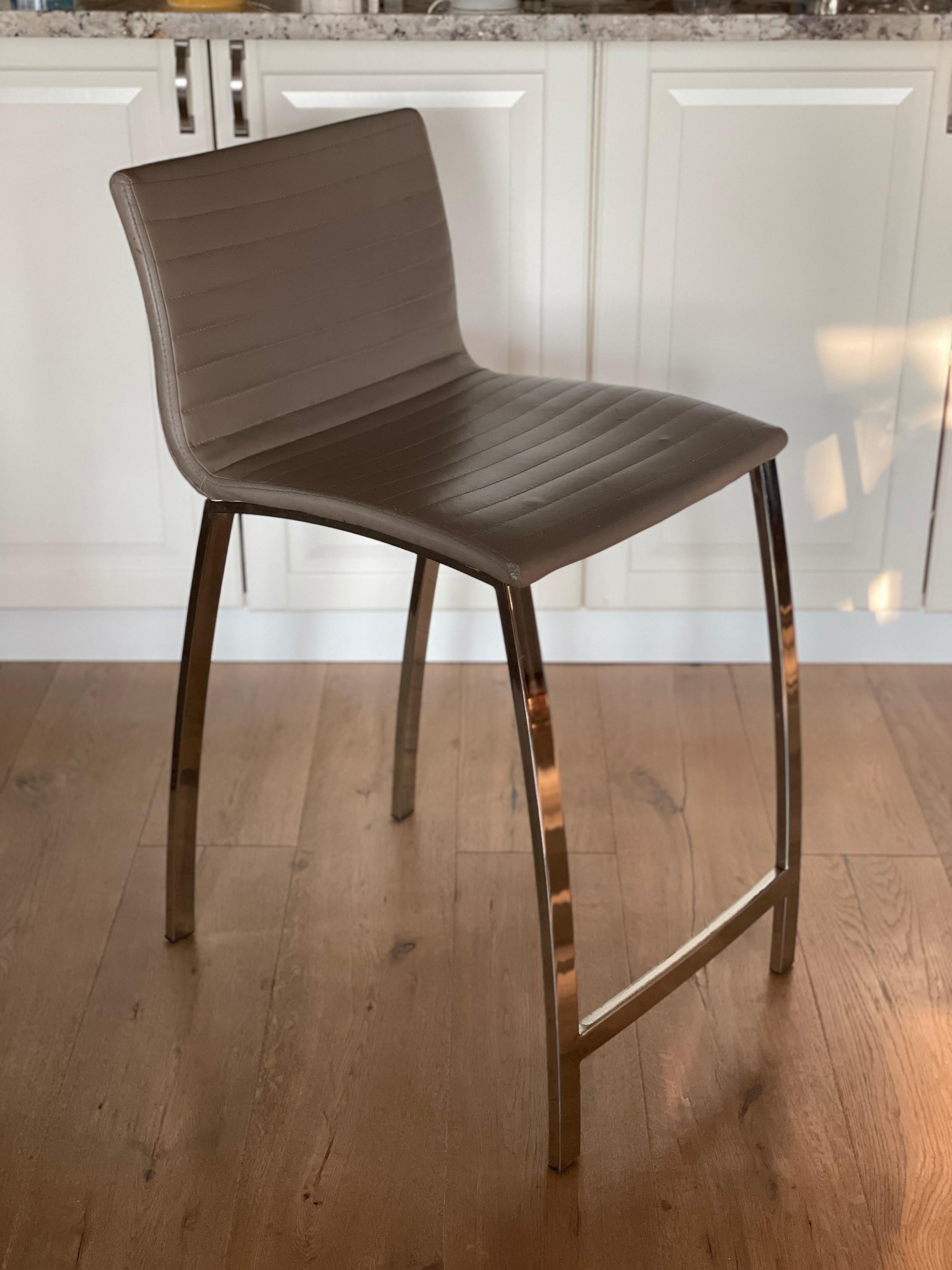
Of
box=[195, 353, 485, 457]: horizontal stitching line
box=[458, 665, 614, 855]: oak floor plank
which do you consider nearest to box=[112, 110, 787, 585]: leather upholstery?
box=[195, 353, 485, 457]: horizontal stitching line

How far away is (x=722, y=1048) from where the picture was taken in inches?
52.6

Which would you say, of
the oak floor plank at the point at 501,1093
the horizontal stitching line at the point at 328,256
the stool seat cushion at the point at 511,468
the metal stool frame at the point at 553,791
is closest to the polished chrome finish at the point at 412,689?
the metal stool frame at the point at 553,791

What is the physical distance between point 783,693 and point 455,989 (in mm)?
444

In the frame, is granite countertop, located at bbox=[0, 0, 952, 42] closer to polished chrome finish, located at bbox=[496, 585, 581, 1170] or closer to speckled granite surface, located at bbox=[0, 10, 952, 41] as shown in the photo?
speckled granite surface, located at bbox=[0, 10, 952, 41]

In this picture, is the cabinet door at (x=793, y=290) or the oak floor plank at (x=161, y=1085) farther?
the cabinet door at (x=793, y=290)

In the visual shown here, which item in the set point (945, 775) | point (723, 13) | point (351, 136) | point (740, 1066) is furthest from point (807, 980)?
point (723, 13)

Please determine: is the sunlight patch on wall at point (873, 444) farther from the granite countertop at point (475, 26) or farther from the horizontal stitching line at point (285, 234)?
the horizontal stitching line at point (285, 234)

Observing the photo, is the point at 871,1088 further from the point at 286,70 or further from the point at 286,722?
the point at 286,70

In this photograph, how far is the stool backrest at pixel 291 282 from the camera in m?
1.17

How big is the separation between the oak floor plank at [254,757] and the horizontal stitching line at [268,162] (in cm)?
68

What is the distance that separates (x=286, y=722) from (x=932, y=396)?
0.95 m

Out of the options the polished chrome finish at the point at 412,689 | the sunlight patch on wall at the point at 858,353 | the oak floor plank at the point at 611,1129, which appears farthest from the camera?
the sunlight patch on wall at the point at 858,353

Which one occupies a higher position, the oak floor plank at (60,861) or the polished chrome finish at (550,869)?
the polished chrome finish at (550,869)

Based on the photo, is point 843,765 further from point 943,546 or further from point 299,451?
point 299,451
